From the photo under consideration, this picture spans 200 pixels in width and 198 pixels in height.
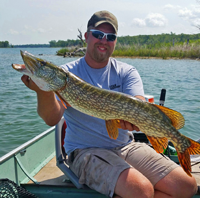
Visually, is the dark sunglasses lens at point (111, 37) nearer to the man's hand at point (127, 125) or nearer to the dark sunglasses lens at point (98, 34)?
the dark sunglasses lens at point (98, 34)

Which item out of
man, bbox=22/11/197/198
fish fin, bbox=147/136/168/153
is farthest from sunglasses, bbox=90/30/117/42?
fish fin, bbox=147/136/168/153

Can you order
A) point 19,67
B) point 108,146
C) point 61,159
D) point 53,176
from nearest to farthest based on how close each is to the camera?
point 19,67 → point 108,146 → point 61,159 → point 53,176

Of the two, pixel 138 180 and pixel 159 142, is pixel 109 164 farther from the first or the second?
pixel 159 142

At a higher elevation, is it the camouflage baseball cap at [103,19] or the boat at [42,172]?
the camouflage baseball cap at [103,19]

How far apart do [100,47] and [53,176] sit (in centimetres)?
164

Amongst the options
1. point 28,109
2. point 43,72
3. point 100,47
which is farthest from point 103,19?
point 28,109

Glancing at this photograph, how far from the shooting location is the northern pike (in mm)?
1814

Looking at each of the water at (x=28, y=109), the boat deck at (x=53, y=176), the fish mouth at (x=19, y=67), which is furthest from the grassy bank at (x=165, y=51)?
the fish mouth at (x=19, y=67)

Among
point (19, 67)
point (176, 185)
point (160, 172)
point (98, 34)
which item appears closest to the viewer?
point (19, 67)

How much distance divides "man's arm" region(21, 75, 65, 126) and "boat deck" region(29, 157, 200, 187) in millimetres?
822

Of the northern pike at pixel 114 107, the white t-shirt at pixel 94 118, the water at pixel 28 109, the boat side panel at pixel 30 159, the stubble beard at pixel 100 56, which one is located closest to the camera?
the northern pike at pixel 114 107

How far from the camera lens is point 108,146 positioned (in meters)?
2.17

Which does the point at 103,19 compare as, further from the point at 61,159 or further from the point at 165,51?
the point at 165,51

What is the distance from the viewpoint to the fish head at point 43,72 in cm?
178
